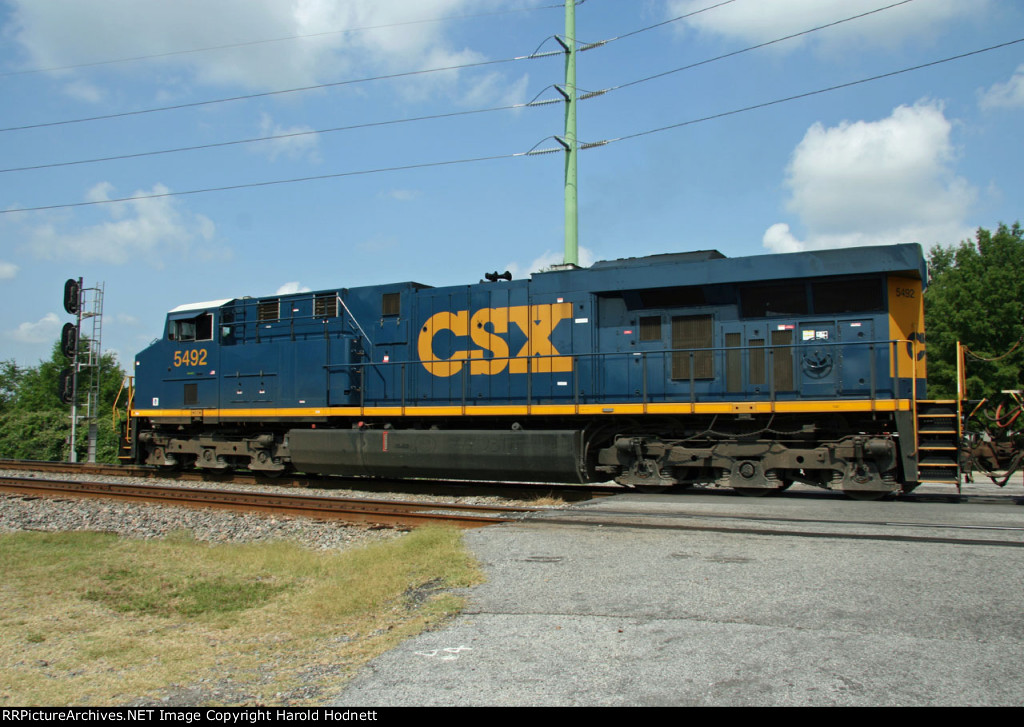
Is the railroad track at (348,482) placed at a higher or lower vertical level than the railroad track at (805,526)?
lower

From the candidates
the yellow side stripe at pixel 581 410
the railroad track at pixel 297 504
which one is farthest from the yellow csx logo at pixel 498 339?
the railroad track at pixel 297 504

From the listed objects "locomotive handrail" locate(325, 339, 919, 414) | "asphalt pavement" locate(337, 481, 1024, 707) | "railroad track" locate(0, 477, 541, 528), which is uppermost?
"locomotive handrail" locate(325, 339, 919, 414)

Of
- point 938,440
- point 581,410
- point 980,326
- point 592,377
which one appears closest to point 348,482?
point 581,410

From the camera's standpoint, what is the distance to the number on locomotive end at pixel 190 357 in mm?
15961

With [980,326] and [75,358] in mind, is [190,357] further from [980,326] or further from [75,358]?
[980,326]

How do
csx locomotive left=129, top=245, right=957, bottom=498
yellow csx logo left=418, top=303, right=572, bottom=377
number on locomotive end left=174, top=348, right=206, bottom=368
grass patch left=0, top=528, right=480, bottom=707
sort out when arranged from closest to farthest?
grass patch left=0, top=528, right=480, bottom=707, csx locomotive left=129, top=245, right=957, bottom=498, yellow csx logo left=418, top=303, right=572, bottom=377, number on locomotive end left=174, top=348, right=206, bottom=368

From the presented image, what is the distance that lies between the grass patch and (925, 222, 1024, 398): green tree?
3156cm

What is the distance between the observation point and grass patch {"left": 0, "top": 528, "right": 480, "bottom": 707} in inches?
169

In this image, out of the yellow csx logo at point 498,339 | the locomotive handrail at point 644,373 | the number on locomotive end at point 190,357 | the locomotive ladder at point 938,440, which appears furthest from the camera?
the number on locomotive end at point 190,357

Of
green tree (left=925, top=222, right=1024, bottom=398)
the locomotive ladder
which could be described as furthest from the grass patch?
green tree (left=925, top=222, right=1024, bottom=398)

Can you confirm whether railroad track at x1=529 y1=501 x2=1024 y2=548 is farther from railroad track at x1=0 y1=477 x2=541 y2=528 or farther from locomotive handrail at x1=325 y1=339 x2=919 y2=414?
locomotive handrail at x1=325 y1=339 x2=919 y2=414

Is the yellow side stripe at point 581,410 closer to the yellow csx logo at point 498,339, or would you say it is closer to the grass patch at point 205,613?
the yellow csx logo at point 498,339

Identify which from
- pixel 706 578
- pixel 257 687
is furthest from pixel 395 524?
pixel 257 687

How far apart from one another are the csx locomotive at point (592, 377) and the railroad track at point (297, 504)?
2.00 m
